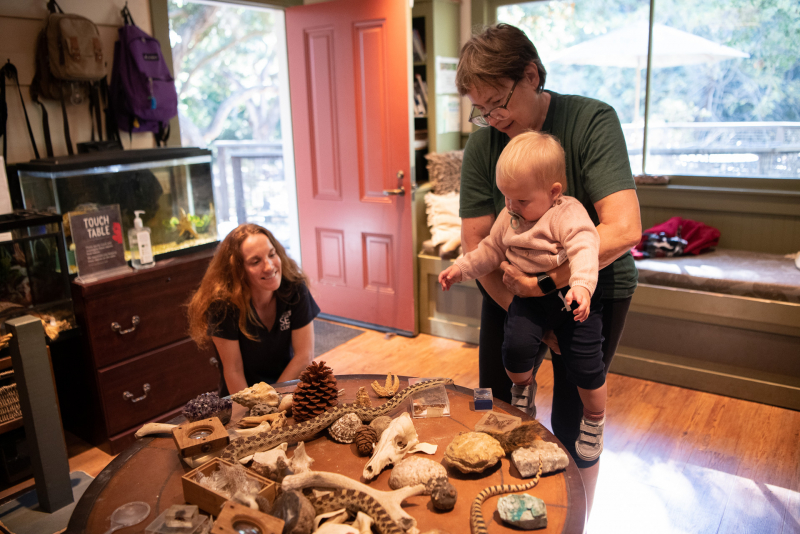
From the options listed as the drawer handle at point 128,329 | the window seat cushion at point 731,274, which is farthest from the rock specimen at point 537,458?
the window seat cushion at point 731,274

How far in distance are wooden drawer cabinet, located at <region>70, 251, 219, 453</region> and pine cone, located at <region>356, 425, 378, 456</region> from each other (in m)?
1.63

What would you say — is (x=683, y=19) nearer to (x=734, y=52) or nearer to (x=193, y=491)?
(x=734, y=52)

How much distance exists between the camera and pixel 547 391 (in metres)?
3.12

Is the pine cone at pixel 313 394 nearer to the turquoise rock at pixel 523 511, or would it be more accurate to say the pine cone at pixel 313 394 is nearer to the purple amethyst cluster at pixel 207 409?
the purple amethyst cluster at pixel 207 409

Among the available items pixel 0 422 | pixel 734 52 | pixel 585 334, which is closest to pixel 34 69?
pixel 0 422

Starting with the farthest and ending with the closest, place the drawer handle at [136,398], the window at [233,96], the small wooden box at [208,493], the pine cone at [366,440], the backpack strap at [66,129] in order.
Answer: the window at [233,96], the backpack strap at [66,129], the drawer handle at [136,398], the pine cone at [366,440], the small wooden box at [208,493]

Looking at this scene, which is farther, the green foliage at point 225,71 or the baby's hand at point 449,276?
the green foliage at point 225,71

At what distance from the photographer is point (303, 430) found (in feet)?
4.39

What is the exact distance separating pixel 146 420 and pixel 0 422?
0.59 meters

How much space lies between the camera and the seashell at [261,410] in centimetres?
144

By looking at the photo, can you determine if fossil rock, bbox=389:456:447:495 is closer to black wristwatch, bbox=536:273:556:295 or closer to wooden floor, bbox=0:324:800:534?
black wristwatch, bbox=536:273:556:295

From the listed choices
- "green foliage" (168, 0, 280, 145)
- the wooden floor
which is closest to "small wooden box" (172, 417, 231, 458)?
the wooden floor

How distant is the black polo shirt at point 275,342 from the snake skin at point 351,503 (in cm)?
96

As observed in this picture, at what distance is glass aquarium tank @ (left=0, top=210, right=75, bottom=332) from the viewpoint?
232cm
